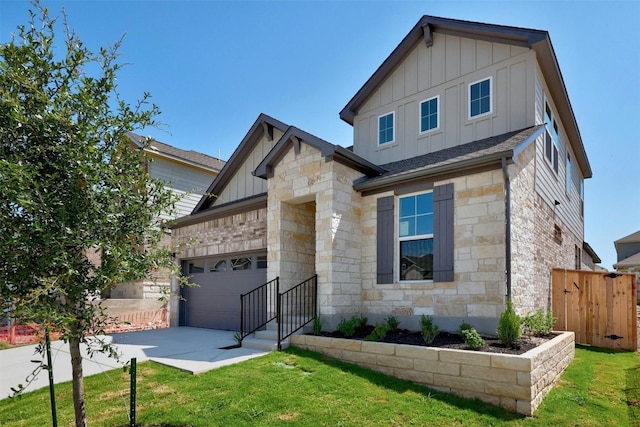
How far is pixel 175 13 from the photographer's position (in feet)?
26.0

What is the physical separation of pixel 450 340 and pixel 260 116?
7.91 meters

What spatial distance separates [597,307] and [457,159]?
533 centimetres

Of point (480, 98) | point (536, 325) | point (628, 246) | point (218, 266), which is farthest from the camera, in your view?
point (628, 246)

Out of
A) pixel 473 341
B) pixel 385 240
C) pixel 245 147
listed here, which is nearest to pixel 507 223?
pixel 473 341

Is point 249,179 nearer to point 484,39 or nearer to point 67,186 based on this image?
point 484,39

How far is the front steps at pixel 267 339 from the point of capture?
295 inches

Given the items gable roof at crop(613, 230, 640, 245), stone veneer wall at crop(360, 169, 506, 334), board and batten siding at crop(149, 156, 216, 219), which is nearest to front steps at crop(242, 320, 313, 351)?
stone veneer wall at crop(360, 169, 506, 334)

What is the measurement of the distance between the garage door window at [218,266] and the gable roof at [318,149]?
3.30 metres

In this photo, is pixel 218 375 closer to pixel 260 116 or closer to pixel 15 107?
pixel 15 107

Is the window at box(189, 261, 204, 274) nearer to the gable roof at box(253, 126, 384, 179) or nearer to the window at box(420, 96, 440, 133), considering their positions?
the gable roof at box(253, 126, 384, 179)

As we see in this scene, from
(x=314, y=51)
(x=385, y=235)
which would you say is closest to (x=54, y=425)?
(x=385, y=235)

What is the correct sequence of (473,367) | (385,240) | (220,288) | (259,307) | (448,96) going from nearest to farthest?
1. (473,367)
2. (385,240)
3. (448,96)
4. (259,307)
5. (220,288)

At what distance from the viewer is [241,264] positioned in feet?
35.7

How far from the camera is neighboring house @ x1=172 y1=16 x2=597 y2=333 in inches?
279
